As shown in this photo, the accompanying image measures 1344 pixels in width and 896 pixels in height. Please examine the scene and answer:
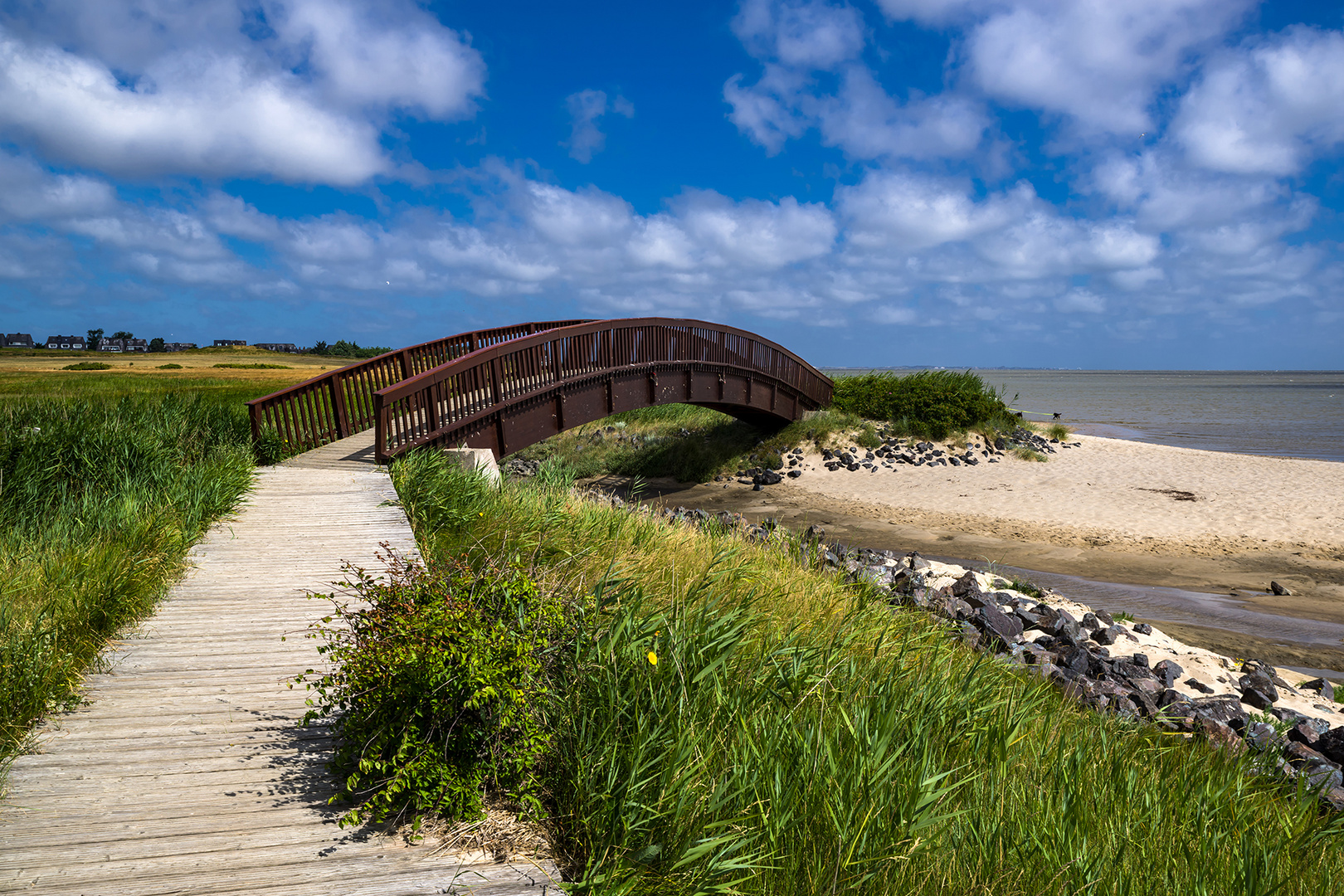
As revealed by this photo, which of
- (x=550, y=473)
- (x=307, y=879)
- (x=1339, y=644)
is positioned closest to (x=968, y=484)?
(x=1339, y=644)

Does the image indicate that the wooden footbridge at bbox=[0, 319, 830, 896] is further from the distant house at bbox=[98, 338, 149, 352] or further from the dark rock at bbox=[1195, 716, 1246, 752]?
the distant house at bbox=[98, 338, 149, 352]

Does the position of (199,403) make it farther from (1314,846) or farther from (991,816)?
(1314,846)

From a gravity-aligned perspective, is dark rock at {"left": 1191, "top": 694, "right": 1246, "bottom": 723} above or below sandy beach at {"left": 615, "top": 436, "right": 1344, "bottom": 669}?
below

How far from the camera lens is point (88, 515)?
626cm

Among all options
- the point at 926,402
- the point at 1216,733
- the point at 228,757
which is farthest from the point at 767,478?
the point at 228,757

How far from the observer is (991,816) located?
A: 9.31ft

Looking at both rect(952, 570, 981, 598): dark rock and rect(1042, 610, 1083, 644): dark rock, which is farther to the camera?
rect(952, 570, 981, 598): dark rock

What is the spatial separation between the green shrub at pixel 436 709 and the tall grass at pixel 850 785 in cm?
27

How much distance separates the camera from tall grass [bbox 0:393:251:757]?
3842 mm

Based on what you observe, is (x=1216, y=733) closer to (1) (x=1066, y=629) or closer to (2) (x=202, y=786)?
(1) (x=1066, y=629)

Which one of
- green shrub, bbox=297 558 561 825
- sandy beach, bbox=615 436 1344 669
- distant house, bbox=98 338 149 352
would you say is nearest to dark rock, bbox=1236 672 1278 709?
sandy beach, bbox=615 436 1344 669

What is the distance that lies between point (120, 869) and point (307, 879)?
684 mm

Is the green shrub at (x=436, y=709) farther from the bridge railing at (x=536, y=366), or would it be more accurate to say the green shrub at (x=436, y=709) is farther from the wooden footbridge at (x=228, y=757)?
the bridge railing at (x=536, y=366)

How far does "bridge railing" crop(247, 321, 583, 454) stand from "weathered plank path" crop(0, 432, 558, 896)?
6841 mm
